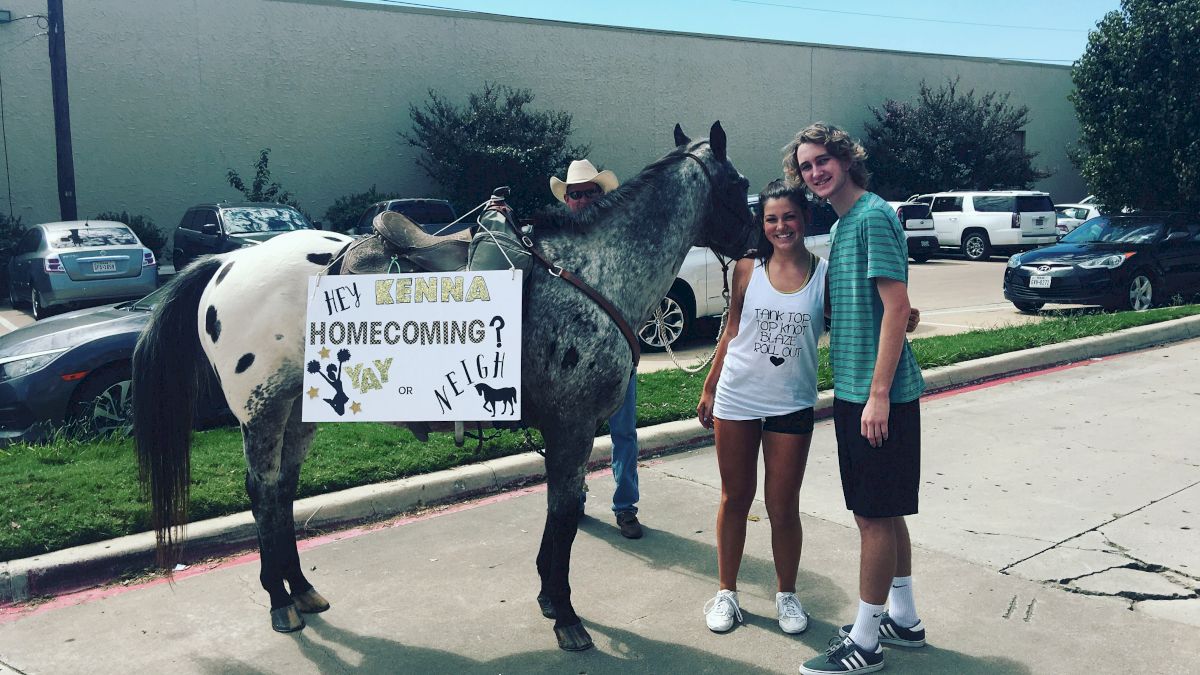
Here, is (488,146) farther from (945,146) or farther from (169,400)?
(169,400)

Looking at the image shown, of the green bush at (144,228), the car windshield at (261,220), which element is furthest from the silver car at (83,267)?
the green bush at (144,228)

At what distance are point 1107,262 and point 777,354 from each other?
39.5ft

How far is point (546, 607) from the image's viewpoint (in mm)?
4117

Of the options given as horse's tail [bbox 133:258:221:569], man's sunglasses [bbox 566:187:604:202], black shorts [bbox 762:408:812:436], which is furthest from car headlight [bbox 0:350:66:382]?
black shorts [bbox 762:408:812:436]

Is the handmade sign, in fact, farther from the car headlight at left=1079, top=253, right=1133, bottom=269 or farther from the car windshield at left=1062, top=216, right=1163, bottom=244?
the car windshield at left=1062, top=216, right=1163, bottom=244

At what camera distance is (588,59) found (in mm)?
26625

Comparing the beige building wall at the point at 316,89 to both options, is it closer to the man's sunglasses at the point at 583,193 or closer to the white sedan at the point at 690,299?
the white sedan at the point at 690,299

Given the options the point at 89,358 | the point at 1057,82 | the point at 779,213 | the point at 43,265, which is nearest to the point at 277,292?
the point at 779,213

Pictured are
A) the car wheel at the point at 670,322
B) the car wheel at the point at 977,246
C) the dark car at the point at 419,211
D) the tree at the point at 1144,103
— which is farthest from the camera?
the car wheel at the point at 977,246

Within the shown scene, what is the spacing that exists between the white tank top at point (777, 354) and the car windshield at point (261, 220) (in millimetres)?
12645

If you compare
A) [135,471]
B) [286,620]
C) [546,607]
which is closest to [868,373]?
[546,607]

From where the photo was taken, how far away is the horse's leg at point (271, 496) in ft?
13.0

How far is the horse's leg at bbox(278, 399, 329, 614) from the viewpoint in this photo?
165 inches

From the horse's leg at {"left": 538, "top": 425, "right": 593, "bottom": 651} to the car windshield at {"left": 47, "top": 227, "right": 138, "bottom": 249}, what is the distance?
13.2 metres
